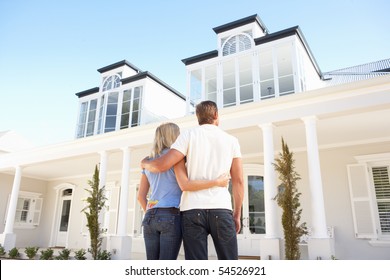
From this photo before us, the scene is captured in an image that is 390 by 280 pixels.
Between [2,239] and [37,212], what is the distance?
12.7 feet

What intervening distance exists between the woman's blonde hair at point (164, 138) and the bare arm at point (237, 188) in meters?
0.43

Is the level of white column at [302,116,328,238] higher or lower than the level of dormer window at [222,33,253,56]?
lower

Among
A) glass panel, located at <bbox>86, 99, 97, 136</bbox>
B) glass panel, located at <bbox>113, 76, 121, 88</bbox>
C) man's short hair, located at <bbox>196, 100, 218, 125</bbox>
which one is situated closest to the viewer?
man's short hair, located at <bbox>196, 100, 218, 125</bbox>

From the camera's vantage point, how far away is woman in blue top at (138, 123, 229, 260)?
1576 mm

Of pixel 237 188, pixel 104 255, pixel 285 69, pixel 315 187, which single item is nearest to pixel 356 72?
pixel 285 69

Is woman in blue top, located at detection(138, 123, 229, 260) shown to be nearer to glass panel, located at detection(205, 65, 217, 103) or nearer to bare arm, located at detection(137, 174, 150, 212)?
bare arm, located at detection(137, 174, 150, 212)

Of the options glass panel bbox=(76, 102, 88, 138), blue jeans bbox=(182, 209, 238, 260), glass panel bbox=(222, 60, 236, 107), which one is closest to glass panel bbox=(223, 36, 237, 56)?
glass panel bbox=(222, 60, 236, 107)

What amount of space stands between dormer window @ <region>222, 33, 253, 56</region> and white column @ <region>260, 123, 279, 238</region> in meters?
4.85

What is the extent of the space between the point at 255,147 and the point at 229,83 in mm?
2869

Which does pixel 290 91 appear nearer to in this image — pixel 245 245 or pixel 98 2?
pixel 245 245

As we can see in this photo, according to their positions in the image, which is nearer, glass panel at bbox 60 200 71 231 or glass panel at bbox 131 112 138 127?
glass panel at bbox 131 112 138 127

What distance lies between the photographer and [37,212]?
43.8ft

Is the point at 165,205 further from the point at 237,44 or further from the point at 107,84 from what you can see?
the point at 107,84
